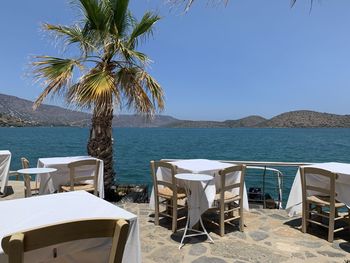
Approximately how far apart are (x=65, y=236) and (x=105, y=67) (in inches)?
193

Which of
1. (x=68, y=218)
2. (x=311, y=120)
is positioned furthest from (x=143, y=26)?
(x=311, y=120)

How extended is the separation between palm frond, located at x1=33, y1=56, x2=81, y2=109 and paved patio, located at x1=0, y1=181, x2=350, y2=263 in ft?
9.63

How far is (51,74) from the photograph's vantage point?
5.66m

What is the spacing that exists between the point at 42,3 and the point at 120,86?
13.0 ft

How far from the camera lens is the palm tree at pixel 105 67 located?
18.6ft

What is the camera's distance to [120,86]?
593cm

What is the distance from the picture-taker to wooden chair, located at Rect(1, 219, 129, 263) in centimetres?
134

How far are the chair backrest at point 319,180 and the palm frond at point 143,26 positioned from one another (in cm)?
401

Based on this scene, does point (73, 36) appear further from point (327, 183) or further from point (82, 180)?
point (327, 183)

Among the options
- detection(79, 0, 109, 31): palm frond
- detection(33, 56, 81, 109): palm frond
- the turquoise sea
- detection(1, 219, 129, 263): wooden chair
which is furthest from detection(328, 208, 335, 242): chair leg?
the turquoise sea

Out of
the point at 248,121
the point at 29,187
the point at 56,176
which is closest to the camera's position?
the point at 29,187

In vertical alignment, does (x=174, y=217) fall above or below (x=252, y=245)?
above

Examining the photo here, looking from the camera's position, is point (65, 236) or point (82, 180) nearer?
point (65, 236)

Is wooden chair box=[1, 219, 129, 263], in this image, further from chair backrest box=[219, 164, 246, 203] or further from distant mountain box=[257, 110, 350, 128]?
distant mountain box=[257, 110, 350, 128]
